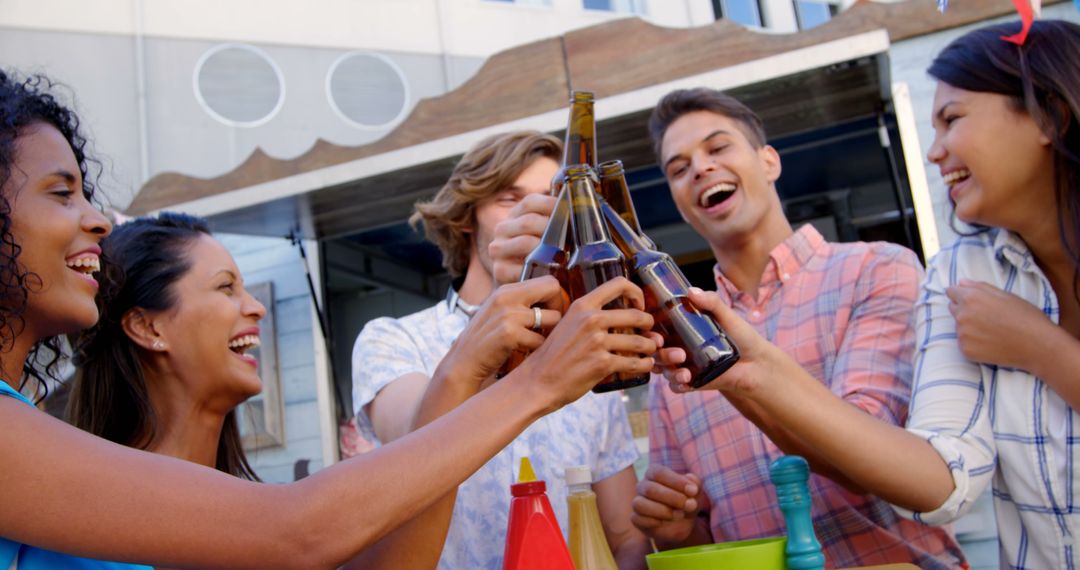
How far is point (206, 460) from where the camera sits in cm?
171

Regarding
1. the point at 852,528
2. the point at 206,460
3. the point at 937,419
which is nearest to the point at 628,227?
the point at 937,419

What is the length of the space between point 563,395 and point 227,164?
6.02 meters

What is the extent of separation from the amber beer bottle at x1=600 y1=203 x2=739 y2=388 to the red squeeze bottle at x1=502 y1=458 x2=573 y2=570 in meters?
0.22

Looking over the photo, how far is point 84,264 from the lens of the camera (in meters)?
1.19

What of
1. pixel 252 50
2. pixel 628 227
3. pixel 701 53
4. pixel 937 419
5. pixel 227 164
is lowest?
pixel 937 419

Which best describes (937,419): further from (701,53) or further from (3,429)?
(701,53)

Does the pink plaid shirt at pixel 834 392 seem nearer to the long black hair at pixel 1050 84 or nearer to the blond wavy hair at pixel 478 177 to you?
the long black hair at pixel 1050 84

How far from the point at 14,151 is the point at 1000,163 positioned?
56.6 inches

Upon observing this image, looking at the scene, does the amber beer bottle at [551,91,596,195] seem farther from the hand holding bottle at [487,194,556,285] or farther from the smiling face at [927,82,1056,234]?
the smiling face at [927,82,1056,234]

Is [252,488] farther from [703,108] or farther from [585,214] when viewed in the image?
[703,108]

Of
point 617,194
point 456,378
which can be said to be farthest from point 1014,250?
point 456,378

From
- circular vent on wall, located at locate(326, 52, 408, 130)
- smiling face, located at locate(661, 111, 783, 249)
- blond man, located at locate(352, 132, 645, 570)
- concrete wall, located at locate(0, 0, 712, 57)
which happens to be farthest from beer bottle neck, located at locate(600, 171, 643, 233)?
concrete wall, located at locate(0, 0, 712, 57)

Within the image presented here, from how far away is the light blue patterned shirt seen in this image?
1610mm

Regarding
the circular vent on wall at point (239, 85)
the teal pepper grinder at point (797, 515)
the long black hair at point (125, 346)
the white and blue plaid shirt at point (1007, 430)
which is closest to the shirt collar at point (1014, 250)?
the white and blue plaid shirt at point (1007, 430)
